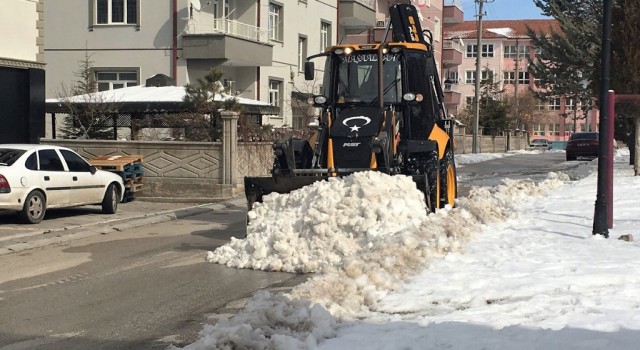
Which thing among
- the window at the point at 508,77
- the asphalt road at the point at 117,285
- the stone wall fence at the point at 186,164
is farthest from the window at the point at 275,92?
the window at the point at 508,77

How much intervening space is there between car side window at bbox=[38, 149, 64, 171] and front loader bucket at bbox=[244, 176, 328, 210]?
5336 millimetres

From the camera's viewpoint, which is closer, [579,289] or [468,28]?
[579,289]

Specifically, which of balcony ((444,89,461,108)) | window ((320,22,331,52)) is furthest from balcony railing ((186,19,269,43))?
balcony ((444,89,461,108))

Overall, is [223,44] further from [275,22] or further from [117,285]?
[117,285]

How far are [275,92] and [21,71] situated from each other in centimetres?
1625

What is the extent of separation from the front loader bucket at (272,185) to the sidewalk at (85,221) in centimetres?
371

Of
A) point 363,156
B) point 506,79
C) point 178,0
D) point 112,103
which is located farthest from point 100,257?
point 506,79

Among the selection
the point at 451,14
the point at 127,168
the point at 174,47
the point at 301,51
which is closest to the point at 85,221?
the point at 127,168

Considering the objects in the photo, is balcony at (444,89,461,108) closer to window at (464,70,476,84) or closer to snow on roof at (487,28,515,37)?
window at (464,70,476,84)

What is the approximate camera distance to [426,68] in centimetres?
1277

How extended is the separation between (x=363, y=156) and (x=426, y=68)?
219 cm

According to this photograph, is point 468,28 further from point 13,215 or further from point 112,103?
point 13,215

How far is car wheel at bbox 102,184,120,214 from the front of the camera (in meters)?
16.5

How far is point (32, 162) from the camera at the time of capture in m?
14.4
